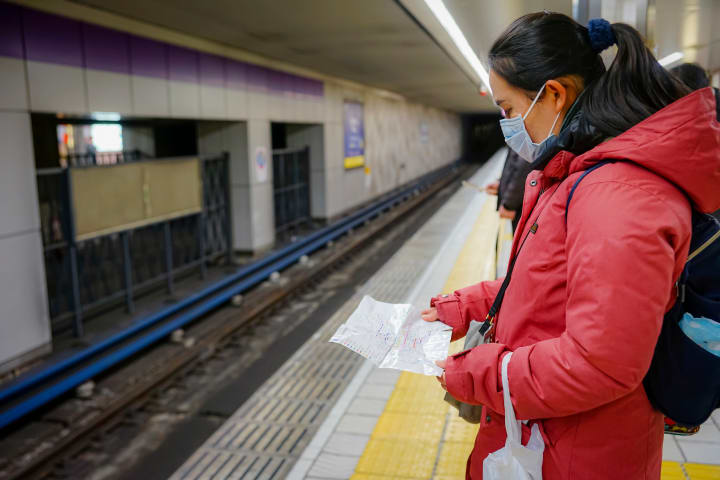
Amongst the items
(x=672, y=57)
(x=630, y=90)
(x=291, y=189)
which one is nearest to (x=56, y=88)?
(x=630, y=90)

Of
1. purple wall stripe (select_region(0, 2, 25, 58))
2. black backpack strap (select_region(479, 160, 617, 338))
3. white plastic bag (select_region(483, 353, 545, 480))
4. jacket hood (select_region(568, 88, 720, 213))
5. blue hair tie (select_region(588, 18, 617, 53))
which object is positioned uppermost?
purple wall stripe (select_region(0, 2, 25, 58))

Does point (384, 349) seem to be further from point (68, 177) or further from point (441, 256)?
point (441, 256)

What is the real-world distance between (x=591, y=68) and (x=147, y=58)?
649 cm

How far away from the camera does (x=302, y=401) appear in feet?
14.4

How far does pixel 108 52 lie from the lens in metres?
6.05

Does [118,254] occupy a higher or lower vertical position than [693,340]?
lower

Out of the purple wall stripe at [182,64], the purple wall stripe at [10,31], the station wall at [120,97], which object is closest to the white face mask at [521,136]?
the station wall at [120,97]

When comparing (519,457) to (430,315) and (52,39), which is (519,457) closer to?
(430,315)

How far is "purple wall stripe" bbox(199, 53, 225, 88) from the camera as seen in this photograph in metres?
7.86

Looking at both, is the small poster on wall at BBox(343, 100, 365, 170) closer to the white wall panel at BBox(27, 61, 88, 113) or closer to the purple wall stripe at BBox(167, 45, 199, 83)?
the purple wall stripe at BBox(167, 45, 199, 83)

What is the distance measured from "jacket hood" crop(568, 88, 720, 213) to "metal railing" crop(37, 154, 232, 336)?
5.42 meters

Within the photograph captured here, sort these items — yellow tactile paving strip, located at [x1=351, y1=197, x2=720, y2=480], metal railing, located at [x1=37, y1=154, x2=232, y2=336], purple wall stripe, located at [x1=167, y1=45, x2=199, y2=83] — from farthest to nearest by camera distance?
purple wall stripe, located at [x1=167, y1=45, x2=199, y2=83]
metal railing, located at [x1=37, y1=154, x2=232, y2=336]
yellow tactile paving strip, located at [x1=351, y1=197, x2=720, y2=480]

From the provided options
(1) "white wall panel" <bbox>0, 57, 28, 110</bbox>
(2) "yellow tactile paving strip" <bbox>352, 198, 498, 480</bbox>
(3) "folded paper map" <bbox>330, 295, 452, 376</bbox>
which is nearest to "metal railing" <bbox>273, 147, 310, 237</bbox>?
(1) "white wall panel" <bbox>0, 57, 28, 110</bbox>

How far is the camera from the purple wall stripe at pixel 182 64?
7.19 meters
